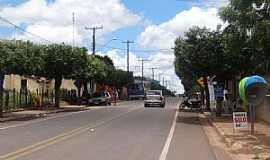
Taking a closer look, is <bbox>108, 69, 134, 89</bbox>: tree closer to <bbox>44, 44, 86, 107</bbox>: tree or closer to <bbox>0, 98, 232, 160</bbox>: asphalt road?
<bbox>44, 44, 86, 107</bbox>: tree

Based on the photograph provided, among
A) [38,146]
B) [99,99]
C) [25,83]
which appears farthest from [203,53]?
[25,83]

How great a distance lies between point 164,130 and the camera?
2812 centimetres

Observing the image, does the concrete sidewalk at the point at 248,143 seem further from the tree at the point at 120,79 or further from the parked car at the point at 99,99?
the tree at the point at 120,79

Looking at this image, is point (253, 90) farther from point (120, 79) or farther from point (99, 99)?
point (120, 79)

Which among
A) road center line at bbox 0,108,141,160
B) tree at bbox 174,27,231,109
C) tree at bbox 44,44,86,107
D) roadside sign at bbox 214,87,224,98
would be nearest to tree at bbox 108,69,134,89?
tree at bbox 44,44,86,107

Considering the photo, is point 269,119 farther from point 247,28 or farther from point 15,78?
point 15,78

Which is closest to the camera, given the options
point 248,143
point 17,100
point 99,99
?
point 248,143

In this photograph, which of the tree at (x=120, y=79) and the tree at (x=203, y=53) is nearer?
the tree at (x=203, y=53)

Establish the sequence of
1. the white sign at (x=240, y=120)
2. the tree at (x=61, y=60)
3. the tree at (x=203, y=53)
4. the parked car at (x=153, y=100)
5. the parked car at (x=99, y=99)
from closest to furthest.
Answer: the white sign at (x=240, y=120) < the tree at (x=203, y=53) < the tree at (x=61, y=60) < the parked car at (x=153, y=100) < the parked car at (x=99, y=99)

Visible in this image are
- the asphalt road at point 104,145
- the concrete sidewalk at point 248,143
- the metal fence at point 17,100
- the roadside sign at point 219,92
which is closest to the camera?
the asphalt road at point 104,145

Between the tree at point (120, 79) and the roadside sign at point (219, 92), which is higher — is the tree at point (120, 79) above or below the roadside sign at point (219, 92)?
above

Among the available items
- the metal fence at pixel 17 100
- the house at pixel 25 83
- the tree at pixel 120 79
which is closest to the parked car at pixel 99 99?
the house at pixel 25 83

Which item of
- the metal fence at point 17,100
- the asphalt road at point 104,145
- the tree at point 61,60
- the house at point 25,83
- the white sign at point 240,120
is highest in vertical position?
the tree at point 61,60

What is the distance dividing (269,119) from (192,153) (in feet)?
47.4
